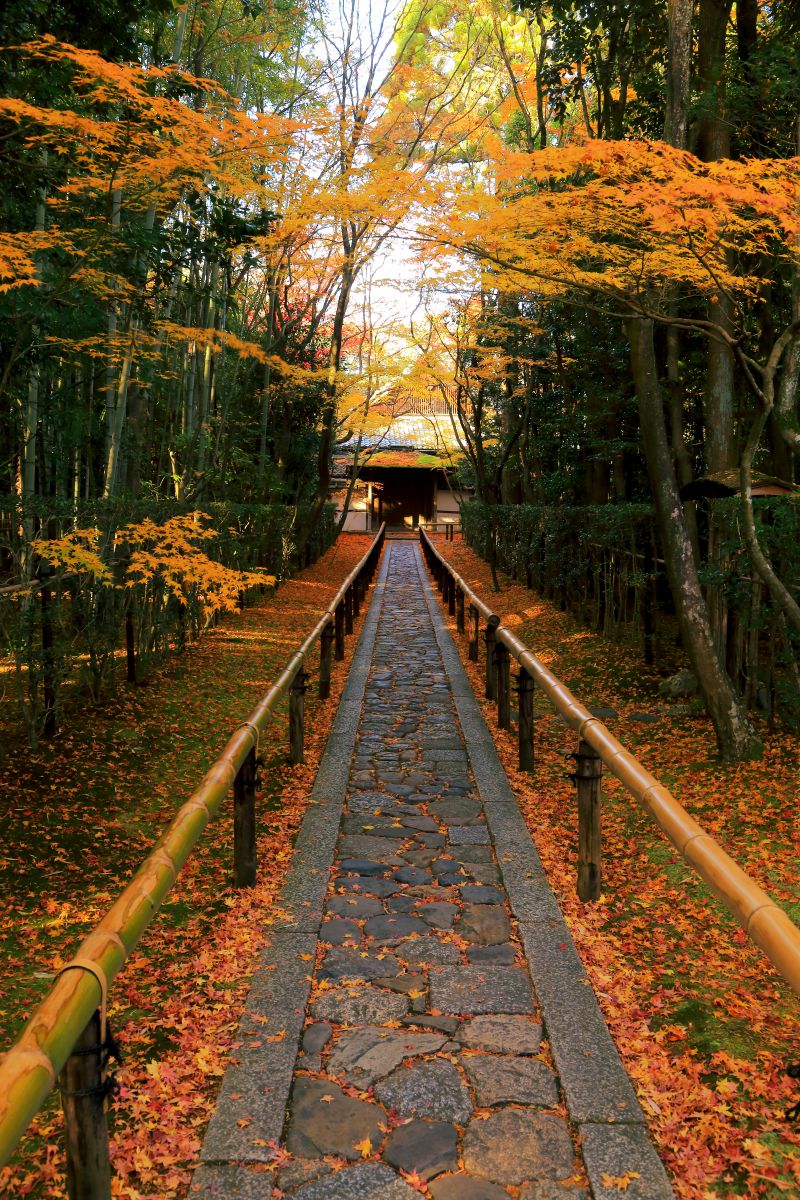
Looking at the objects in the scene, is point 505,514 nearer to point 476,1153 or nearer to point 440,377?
point 440,377

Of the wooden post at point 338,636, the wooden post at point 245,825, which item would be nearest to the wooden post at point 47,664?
the wooden post at point 245,825

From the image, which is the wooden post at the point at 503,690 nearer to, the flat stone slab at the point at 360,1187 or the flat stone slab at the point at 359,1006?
the flat stone slab at the point at 359,1006

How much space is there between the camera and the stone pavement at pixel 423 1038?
2.34 m

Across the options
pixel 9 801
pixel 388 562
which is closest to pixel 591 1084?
pixel 9 801

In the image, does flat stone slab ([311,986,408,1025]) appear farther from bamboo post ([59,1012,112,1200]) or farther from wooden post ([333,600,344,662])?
wooden post ([333,600,344,662])

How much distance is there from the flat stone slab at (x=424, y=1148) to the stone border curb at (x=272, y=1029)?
1.18ft

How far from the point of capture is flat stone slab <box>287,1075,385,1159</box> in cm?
242

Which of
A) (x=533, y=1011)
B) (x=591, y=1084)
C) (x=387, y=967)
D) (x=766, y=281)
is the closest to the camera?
(x=591, y=1084)

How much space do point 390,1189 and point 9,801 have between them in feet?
11.9

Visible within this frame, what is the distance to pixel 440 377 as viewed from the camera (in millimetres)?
17281

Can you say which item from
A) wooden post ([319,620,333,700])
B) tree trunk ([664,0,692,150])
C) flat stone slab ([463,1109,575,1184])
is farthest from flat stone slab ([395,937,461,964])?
tree trunk ([664,0,692,150])

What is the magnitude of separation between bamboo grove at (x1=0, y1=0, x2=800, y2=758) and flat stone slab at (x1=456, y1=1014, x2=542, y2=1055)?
135 inches

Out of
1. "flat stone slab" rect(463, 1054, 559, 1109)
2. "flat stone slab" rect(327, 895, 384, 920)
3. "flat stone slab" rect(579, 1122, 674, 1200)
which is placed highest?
"flat stone slab" rect(579, 1122, 674, 1200)

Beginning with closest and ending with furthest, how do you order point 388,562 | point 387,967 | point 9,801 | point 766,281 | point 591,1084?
point 591,1084, point 387,967, point 9,801, point 766,281, point 388,562
